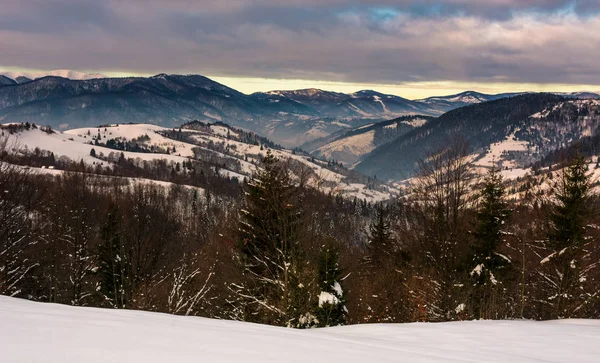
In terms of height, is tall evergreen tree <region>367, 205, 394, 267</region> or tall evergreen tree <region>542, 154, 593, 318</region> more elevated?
tall evergreen tree <region>542, 154, 593, 318</region>

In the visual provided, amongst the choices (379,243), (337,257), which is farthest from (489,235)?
(379,243)

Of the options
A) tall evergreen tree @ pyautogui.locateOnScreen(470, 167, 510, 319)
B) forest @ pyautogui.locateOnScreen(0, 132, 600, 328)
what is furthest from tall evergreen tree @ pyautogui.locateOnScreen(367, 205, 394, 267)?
tall evergreen tree @ pyautogui.locateOnScreen(470, 167, 510, 319)

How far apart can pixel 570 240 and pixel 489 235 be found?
3.99m

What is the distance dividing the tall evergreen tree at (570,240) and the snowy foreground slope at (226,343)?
1358cm

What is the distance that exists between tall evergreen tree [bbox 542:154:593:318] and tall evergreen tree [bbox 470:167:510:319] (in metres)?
2.54

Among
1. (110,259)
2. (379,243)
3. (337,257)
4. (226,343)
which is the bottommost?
(379,243)

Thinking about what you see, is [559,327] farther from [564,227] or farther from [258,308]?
[564,227]

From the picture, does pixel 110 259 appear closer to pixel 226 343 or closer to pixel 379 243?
pixel 379 243

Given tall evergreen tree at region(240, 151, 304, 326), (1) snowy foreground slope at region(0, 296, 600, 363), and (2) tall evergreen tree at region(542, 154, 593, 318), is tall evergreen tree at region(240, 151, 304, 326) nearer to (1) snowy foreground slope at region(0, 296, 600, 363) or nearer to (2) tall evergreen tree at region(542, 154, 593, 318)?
(1) snowy foreground slope at region(0, 296, 600, 363)

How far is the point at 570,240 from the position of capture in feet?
72.7

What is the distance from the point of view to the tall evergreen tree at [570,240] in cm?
2130

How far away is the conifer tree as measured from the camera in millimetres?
17625

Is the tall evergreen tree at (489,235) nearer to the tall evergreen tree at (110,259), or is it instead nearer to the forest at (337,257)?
the forest at (337,257)

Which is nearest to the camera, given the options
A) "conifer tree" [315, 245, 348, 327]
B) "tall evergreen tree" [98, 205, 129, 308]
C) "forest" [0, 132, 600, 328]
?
"conifer tree" [315, 245, 348, 327]
